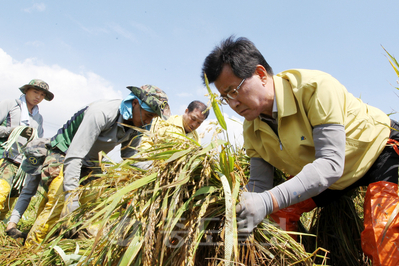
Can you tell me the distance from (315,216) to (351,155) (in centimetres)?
78

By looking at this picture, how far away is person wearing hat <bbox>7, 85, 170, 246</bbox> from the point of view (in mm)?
2352

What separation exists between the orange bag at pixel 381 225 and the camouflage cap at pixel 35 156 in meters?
2.93

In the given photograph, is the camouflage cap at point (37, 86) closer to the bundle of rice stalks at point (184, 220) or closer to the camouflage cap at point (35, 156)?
the camouflage cap at point (35, 156)

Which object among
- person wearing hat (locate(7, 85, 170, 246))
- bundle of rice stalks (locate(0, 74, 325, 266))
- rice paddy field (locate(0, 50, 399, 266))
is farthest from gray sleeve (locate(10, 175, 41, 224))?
bundle of rice stalks (locate(0, 74, 325, 266))

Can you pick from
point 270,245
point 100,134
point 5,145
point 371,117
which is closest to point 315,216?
point 371,117

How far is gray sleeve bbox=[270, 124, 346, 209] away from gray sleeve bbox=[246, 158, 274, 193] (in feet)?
1.74

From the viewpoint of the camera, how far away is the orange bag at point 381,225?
123 centimetres

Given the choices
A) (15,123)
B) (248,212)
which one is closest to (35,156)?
(15,123)

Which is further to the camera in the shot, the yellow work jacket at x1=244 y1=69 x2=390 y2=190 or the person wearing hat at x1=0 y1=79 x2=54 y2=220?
the person wearing hat at x1=0 y1=79 x2=54 y2=220

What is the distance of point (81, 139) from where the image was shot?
235cm

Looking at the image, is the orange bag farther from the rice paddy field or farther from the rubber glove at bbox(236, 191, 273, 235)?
the rubber glove at bbox(236, 191, 273, 235)

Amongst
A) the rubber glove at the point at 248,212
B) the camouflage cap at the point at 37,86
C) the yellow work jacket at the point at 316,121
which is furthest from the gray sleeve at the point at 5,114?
the rubber glove at the point at 248,212

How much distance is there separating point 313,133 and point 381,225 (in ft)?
1.88

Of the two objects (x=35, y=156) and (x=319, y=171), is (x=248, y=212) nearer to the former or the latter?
(x=319, y=171)
